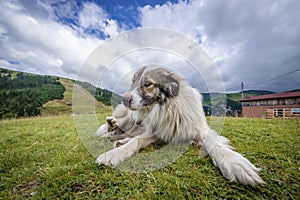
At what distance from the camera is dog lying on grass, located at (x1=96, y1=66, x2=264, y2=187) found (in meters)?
2.13

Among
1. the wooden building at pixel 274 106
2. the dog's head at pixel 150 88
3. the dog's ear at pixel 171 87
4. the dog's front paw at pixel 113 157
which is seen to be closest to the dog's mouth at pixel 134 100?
the dog's head at pixel 150 88

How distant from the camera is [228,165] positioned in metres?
1.64

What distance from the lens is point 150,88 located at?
2.35 m

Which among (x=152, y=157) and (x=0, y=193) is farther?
(x=152, y=157)

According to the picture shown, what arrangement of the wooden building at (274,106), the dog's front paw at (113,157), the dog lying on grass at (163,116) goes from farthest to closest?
the wooden building at (274,106)
the dog lying on grass at (163,116)
the dog's front paw at (113,157)

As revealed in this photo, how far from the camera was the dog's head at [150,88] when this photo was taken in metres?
2.20

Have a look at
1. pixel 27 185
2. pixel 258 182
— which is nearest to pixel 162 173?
pixel 258 182

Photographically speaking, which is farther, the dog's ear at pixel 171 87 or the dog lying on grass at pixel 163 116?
the dog's ear at pixel 171 87

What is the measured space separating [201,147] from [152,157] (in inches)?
34.3

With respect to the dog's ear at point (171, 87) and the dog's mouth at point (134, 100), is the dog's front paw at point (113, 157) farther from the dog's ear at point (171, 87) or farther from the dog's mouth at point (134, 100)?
the dog's ear at point (171, 87)

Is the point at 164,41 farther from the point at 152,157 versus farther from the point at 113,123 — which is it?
the point at 113,123

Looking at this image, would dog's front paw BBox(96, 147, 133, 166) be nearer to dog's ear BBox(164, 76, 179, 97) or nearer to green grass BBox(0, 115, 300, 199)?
green grass BBox(0, 115, 300, 199)

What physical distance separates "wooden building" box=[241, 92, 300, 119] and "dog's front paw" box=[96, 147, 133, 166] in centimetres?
2328

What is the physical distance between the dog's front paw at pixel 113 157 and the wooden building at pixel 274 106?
76.4 feet
